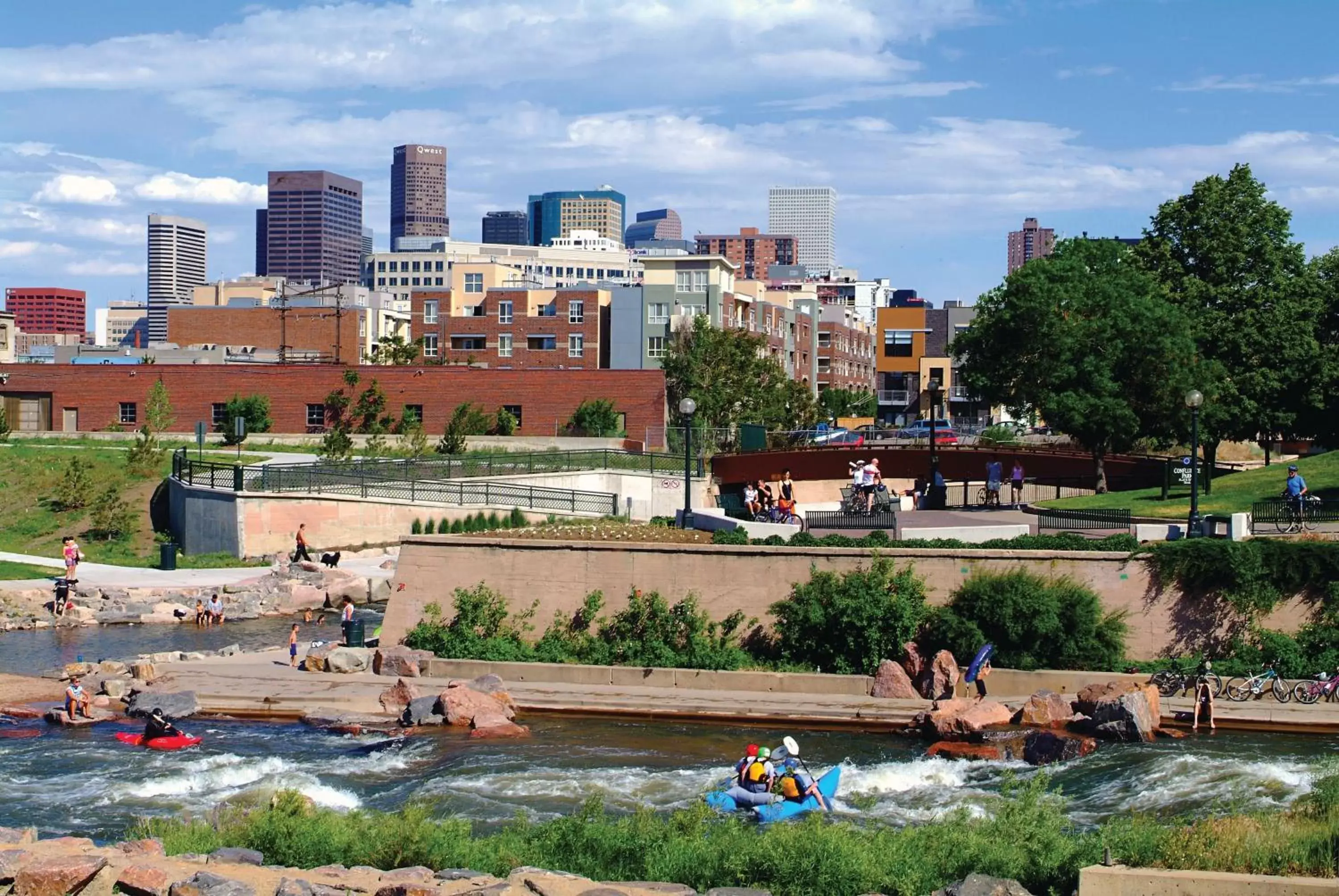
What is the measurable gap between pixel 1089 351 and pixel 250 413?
45.4 meters

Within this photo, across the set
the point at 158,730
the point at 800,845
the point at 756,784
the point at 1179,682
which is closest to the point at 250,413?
the point at 158,730

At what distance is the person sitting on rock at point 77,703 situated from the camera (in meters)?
29.1

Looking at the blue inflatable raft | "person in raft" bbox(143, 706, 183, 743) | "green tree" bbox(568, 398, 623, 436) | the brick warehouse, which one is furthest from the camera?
the brick warehouse

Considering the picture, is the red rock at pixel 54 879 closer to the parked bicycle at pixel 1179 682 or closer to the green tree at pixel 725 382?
the parked bicycle at pixel 1179 682

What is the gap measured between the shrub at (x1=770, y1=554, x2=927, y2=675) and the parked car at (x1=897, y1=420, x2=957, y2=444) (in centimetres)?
3271

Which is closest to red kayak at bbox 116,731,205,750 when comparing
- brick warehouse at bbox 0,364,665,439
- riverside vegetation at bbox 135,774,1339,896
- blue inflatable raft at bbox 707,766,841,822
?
riverside vegetation at bbox 135,774,1339,896

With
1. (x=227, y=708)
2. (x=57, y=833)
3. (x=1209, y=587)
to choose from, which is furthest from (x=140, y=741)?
(x=1209, y=587)

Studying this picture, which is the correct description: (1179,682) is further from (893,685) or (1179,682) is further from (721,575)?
(721,575)

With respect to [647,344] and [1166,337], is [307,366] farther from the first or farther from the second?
[1166,337]

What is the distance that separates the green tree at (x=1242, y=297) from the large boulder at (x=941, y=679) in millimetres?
30537

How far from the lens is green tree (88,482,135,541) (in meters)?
54.4

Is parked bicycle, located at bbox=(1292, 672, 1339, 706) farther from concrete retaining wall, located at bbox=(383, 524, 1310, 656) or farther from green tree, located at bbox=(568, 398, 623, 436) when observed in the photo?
green tree, located at bbox=(568, 398, 623, 436)

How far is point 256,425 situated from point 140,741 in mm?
52516

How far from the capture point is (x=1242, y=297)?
2371 inches
